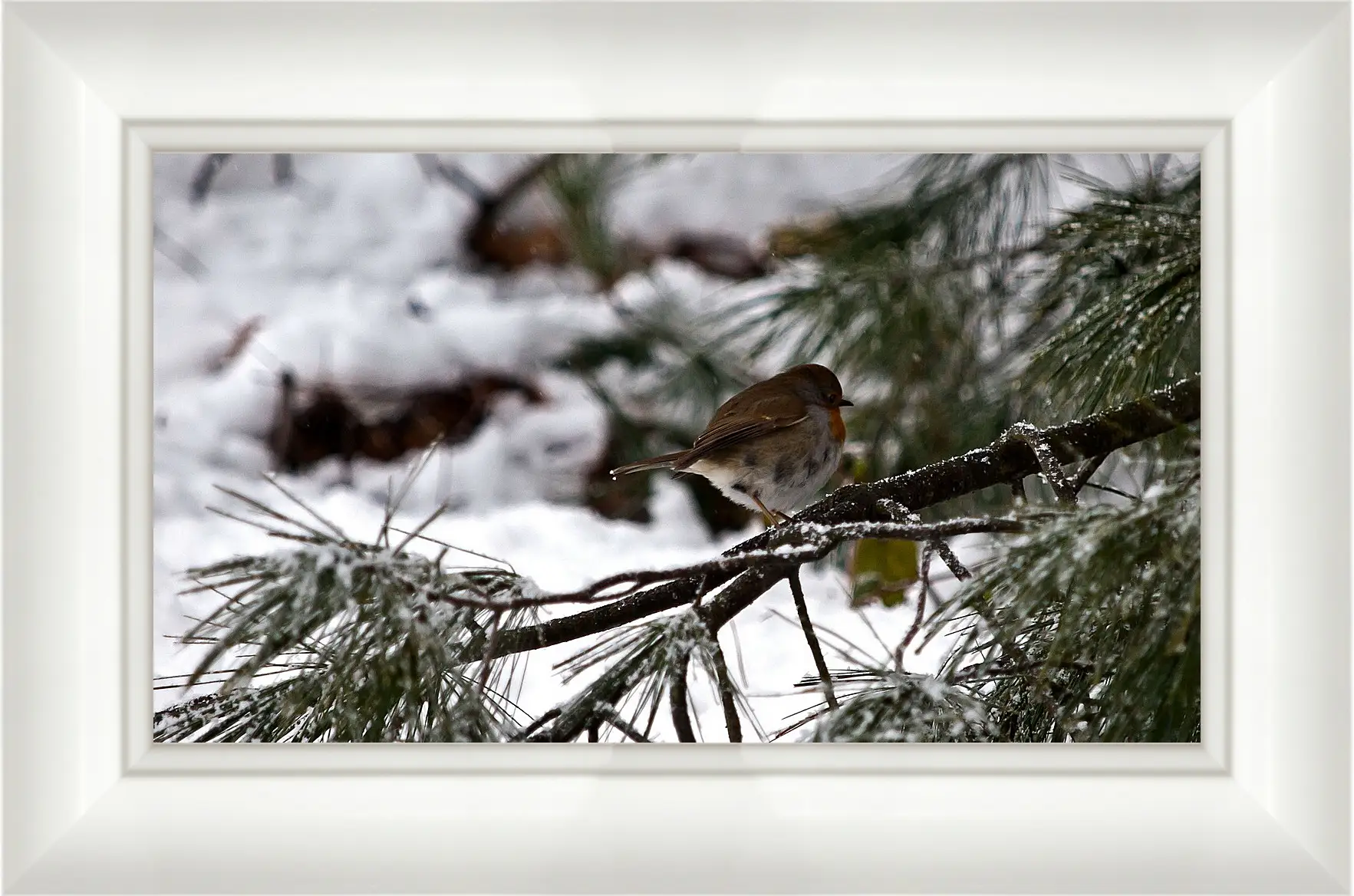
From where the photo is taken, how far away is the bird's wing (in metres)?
1.00

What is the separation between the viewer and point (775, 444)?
1.00m

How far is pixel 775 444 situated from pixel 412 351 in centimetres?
42

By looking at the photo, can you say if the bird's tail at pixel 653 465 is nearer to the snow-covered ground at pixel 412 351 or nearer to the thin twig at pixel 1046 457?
the snow-covered ground at pixel 412 351

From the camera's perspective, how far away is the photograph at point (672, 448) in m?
0.70

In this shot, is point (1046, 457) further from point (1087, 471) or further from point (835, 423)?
point (835, 423)

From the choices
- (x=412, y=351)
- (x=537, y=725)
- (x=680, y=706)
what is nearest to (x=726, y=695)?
(x=680, y=706)

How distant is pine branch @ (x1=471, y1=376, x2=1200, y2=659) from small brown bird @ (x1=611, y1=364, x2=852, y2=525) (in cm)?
8

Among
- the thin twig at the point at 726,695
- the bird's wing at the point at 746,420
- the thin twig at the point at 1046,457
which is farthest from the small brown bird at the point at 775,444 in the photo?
the thin twig at the point at 726,695

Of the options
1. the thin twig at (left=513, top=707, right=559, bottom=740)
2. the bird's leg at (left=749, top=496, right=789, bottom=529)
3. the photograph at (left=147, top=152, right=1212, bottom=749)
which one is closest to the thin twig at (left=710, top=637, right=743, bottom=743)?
the photograph at (left=147, top=152, right=1212, bottom=749)

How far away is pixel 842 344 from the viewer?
1090mm

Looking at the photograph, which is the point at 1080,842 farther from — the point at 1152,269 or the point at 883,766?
the point at 1152,269

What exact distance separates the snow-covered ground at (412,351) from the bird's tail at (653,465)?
0.05m
